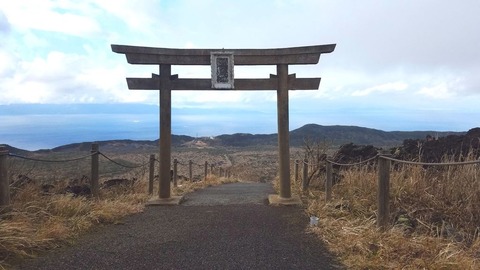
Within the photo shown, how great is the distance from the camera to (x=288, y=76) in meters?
9.77

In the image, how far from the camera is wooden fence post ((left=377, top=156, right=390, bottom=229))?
579cm

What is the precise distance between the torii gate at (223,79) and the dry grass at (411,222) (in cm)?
204

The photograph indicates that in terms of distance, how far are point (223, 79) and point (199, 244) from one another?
4.78 m

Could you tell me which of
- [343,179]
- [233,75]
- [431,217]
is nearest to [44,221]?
[233,75]

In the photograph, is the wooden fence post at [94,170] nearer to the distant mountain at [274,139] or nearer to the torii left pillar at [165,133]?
the torii left pillar at [165,133]

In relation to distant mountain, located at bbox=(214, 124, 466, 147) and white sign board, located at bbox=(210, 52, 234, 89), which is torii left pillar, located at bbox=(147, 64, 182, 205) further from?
distant mountain, located at bbox=(214, 124, 466, 147)

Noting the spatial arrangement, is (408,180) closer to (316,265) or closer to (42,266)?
(316,265)

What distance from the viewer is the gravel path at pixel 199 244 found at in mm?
4898

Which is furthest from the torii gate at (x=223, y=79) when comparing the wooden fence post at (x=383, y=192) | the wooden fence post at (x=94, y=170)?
the wooden fence post at (x=383, y=192)

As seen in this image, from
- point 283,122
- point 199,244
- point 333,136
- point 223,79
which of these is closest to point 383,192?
point 199,244

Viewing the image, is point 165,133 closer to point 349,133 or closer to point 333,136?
point 333,136

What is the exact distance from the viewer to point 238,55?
9.69m

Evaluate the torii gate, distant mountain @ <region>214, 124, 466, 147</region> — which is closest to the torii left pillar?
the torii gate

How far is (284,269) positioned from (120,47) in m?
6.50
